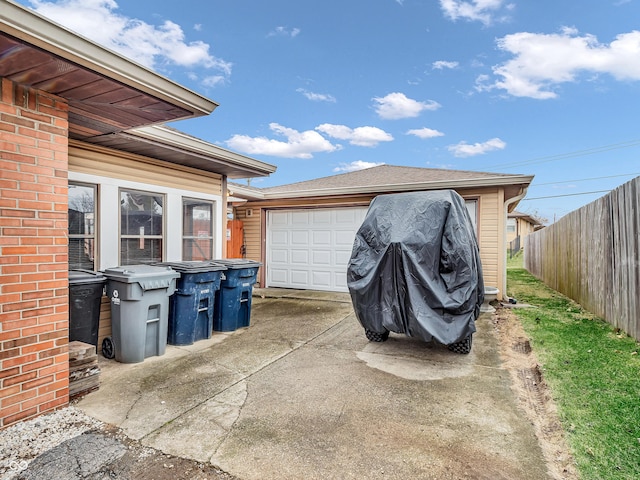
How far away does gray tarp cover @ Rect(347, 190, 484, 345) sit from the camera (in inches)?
168

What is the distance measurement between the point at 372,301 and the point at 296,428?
203cm

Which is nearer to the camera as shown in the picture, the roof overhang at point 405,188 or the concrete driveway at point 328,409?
the concrete driveway at point 328,409

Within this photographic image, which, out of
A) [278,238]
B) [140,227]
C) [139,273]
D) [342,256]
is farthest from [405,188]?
Result: [139,273]

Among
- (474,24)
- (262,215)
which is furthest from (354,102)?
(262,215)

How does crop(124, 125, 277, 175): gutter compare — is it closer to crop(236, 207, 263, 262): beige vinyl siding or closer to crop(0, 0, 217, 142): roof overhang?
crop(0, 0, 217, 142): roof overhang

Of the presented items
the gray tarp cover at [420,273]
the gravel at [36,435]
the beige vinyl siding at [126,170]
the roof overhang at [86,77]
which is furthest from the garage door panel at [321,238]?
the gravel at [36,435]

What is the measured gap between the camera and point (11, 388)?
9.41 feet

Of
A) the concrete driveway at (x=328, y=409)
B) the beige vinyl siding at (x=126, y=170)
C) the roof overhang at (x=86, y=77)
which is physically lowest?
the concrete driveway at (x=328, y=409)

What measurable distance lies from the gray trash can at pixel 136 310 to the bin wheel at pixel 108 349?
0.08 m

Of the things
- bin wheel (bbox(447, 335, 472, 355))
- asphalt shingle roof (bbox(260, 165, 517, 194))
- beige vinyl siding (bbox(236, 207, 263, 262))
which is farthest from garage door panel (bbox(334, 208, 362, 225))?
bin wheel (bbox(447, 335, 472, 355))

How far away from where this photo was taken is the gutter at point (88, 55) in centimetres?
223

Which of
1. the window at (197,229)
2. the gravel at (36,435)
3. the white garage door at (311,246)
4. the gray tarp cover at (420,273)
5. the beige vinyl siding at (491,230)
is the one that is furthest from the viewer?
the white garage door at (311,246)

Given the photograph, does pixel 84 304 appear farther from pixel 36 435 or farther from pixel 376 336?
pixel 376 336

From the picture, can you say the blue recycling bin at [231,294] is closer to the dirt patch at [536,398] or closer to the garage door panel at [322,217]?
the dirt patch at [536,398]
